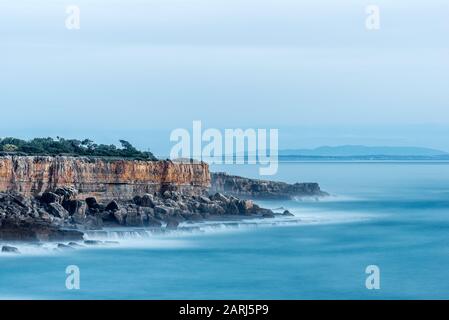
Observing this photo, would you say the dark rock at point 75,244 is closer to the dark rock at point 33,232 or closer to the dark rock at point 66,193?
the dark rock at point 33,232

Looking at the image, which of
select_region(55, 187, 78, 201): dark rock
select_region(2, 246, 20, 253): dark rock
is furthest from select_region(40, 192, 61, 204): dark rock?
select_region(2, 246, 20, 253): dark rock

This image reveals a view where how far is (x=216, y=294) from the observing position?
487 inches

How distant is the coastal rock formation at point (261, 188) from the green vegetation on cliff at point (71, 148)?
1.49 meters

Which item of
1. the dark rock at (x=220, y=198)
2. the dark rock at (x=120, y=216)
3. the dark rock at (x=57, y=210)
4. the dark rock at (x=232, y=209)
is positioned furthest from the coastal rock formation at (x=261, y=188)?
the dark rock at (x=57, y=210)

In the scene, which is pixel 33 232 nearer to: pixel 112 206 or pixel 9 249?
pixel 9 249

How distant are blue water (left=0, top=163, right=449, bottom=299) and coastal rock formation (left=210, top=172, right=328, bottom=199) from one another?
64 cm

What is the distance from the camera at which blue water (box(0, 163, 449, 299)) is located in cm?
1241

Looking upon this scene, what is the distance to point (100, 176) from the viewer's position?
1761cm

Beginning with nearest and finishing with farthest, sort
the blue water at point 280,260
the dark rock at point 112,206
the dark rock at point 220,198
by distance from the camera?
the blue water at point 280,260, the dark rock at point 112,206, the dark rock at point 220,198

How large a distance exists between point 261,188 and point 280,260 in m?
6.03

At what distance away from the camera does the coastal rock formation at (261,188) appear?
64.3 feet
